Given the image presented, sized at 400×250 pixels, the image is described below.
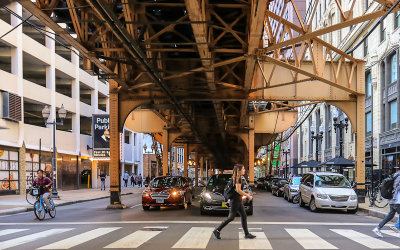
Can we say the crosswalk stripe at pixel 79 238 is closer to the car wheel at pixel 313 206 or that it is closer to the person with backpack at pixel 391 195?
the person with backpack at pixel 391 195

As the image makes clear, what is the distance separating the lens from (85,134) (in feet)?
156

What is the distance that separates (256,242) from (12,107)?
2494cm

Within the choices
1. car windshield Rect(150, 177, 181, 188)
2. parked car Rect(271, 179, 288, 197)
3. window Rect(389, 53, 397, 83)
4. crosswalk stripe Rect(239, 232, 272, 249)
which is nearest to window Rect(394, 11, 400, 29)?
window Rect(389, 53, 397, 83)

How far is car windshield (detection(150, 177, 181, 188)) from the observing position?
20500mm

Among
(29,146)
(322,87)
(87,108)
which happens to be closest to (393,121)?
(322,87)

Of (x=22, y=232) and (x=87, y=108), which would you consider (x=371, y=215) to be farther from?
(x=87, y=108)

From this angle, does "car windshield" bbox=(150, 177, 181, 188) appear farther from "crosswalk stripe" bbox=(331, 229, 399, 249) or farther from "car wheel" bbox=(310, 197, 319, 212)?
"crosswalk stripe" bbox=(331, 229, 399, 249)

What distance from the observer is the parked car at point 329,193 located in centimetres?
1819

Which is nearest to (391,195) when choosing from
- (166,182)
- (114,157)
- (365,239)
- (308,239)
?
(365,239)

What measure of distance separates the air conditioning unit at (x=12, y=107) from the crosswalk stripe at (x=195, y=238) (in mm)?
21507

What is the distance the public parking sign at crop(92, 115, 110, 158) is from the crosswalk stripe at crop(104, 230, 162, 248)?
30961mm

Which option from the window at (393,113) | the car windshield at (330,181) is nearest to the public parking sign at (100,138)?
the window at (393,113)

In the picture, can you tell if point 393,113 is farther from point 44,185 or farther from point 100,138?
point 100,138

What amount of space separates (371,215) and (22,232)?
12.9m
